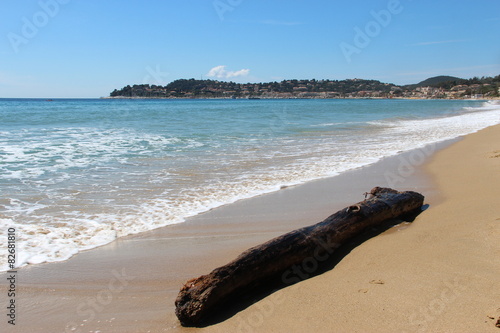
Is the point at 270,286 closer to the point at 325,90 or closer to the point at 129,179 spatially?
the point at 129,179

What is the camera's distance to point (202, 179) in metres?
8.58

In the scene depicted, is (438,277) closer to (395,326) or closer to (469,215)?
(395,326)

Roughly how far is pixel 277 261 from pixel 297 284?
287 millimetres

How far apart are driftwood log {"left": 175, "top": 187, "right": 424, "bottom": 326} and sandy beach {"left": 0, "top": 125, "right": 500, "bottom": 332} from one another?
0.57 feet

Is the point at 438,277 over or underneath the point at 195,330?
over

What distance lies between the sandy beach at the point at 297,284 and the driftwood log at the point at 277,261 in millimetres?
174

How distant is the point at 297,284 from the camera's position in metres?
3.66

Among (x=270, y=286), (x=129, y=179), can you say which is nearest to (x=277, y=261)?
(x=270, y=286)

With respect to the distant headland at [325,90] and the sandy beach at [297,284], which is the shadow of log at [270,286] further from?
the distant headland at [325,90]

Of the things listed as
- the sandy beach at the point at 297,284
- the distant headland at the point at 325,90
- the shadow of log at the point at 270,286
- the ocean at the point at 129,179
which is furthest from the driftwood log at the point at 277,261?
the distant headland at the point at 325,90

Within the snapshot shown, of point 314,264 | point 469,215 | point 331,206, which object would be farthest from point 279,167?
point 314,264

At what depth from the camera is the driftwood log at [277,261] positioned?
3.18 m

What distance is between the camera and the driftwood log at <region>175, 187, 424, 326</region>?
3.18 metres

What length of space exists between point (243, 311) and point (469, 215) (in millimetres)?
3657
